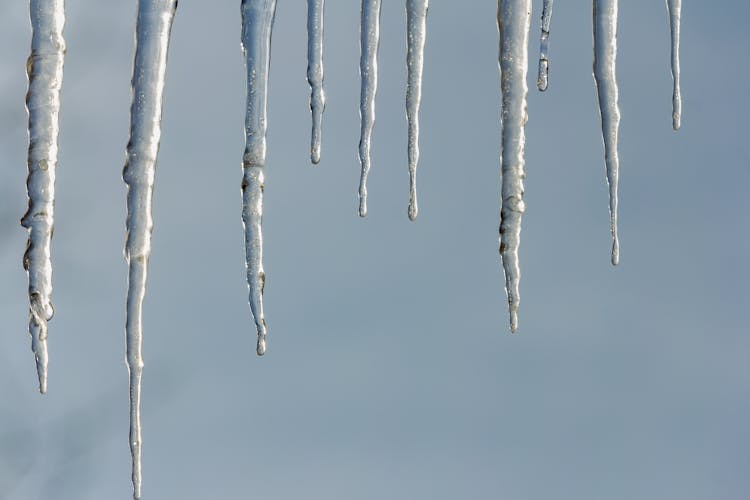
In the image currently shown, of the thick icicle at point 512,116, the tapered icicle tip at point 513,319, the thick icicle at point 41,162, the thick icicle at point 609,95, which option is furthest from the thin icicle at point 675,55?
the thick icicle at point 41,162

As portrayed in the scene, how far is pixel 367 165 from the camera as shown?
274 centimetres

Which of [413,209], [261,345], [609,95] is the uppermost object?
[609,95]

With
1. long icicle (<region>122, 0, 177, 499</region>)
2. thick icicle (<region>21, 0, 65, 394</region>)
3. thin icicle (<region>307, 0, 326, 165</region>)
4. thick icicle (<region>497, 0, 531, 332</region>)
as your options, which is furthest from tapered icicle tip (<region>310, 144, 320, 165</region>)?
thick icicle (<region>21, 0, 65, 394</region>)

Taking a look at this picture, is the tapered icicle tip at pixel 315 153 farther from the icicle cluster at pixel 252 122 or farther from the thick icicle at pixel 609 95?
the thick icicle at pixel 609 95

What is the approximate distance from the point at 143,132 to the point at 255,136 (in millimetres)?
301

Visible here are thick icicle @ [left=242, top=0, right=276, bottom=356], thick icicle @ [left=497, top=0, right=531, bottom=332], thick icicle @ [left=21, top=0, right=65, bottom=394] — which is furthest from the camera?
thick icicle @ [left=497, top=0, right=531, bottom=332]

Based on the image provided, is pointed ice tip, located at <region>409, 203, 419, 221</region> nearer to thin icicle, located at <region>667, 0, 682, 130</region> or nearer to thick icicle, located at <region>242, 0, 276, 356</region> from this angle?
thick icicle, located at <region>242, 0, 276, 356</region>

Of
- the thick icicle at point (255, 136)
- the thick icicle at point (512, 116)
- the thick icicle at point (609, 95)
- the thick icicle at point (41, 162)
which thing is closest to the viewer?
the thick icicle at point (41, 162)

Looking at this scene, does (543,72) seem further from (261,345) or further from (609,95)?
(261,345)

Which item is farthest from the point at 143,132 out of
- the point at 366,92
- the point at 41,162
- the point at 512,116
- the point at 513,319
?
the point at 513,319

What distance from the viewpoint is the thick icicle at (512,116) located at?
2.71 m

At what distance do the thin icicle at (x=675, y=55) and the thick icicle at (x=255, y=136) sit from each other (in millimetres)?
1279

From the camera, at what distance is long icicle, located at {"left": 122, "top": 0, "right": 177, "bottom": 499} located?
2.48 metres

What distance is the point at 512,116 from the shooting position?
2.72 meters
